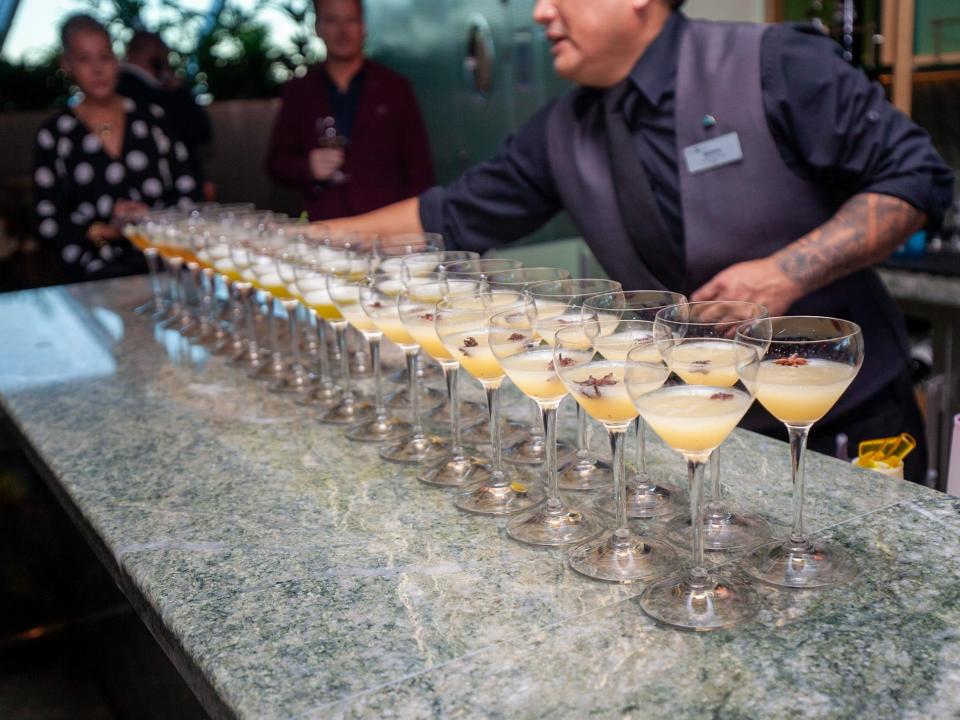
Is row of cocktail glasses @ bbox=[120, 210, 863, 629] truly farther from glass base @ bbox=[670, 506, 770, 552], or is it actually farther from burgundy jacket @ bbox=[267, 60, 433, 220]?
burgundy jacket @ bbox=[267, 60, 433, 220]

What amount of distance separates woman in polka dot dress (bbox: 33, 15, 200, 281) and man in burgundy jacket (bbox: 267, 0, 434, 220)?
2.15 ft

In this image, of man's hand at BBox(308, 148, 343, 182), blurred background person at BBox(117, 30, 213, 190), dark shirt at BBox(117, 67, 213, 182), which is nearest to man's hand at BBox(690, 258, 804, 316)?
man's hand at BBox(308, 148, 343, 182)

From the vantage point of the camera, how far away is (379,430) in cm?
183

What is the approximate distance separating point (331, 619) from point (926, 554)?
699mm

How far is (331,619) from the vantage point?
45.6 inches

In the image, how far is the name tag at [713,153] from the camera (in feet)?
7.08

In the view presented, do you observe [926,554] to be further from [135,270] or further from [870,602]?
[135,270]

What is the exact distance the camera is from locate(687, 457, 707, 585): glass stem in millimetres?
1101

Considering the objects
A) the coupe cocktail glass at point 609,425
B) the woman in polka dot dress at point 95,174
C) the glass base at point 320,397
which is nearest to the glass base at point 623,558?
the coupe cocktail glass at point 609,425

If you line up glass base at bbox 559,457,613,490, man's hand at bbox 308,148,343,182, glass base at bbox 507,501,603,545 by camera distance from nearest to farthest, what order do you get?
1. glass base at bbox 507,501,603,545
2. glass base at bbox 559,457,613,490
3. man's hand at bbox 308,148,343,182

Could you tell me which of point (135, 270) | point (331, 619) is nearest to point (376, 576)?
point (331, 619)

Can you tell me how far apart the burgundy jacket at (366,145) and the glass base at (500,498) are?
3.17m

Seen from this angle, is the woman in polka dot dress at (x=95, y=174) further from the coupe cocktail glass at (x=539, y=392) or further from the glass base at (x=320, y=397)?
the coupe cocktail glass at (x=539, y=392)

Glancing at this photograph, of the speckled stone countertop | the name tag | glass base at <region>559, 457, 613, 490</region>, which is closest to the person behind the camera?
the speckled stone countertop
